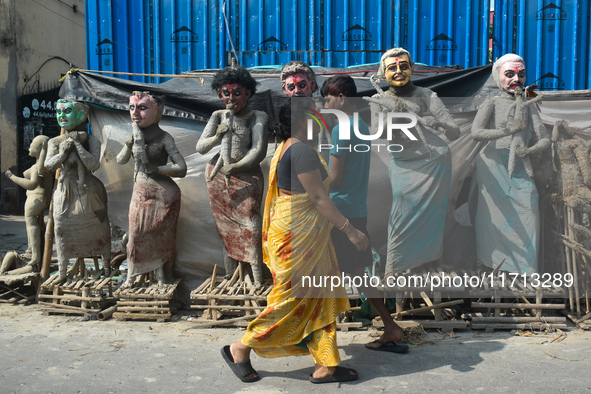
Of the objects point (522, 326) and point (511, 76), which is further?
point (511, 76)

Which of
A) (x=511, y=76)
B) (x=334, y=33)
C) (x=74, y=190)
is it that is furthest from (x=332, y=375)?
(x=334, y=33)

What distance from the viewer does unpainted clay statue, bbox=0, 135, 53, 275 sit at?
18.1ft

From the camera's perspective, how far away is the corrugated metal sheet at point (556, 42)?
7301 mm

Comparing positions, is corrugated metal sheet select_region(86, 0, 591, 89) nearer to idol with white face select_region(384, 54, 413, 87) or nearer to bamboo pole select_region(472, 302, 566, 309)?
idol with white face select_region(384, 54, 413, 87)

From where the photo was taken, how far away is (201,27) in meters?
7.57

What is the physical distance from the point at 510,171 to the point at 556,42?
3.56 metres

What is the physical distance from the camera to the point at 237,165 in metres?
4.80

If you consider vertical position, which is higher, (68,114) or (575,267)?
(68,114)

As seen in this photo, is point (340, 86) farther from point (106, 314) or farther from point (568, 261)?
point (106, 314)

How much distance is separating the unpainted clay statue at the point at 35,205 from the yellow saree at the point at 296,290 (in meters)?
3.07

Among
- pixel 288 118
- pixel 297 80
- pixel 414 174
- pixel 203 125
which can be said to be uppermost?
pixel 297 80

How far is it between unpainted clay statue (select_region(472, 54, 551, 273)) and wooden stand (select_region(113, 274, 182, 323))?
2695 mm

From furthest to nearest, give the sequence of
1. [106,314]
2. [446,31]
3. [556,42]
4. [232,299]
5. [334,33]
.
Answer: [334,33]
[446,31]
[556,42]
[106,314]
[232,299]

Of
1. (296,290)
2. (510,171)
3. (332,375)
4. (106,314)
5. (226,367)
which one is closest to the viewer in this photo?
(296,290)
